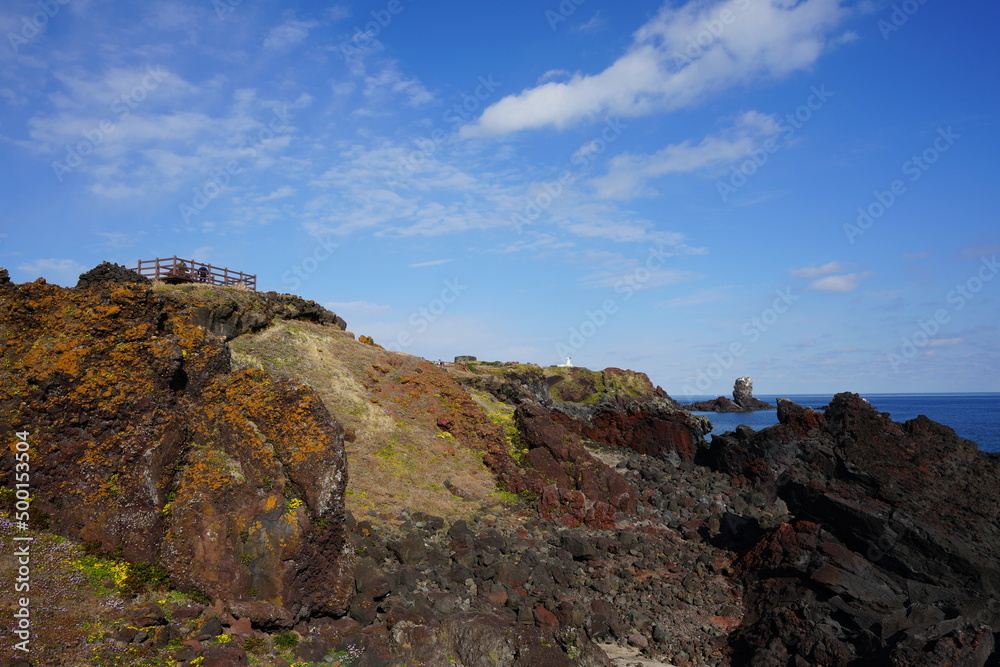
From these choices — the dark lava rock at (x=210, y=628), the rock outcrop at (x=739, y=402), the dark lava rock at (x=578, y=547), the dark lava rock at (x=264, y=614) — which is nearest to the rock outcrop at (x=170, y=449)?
the dark lava rock at (x=264, y=614)

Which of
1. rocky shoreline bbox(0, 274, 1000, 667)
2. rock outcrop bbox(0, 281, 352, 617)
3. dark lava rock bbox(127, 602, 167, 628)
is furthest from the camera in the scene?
rocky shoreline bbox(0, 274, 1000, 667)

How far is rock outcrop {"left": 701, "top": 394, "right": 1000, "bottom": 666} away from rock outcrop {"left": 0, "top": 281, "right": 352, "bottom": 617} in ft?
42.4

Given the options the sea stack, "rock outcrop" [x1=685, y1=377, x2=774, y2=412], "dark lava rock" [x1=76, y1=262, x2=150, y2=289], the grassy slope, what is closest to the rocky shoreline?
the grassy slope

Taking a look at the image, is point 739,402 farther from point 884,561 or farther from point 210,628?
point 210,628

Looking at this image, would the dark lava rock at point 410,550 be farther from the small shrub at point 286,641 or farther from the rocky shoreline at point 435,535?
the small shrub at point 286,641

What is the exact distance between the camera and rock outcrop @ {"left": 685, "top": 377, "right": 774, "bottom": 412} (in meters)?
185

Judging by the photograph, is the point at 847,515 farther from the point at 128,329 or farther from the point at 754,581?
the point at 128,329

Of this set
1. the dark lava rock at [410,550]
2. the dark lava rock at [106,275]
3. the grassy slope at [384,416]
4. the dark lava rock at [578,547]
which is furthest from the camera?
the dark lava rock at [106,275]

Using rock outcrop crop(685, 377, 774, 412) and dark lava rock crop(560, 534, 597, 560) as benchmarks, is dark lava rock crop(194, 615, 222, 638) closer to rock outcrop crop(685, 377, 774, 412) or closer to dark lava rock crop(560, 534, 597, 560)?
dark lava rock crop(560, 534, 597, 560)

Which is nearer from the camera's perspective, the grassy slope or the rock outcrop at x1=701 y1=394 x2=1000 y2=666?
the rock outcrop at x1=701 y1=394 x2=1000 y2=666

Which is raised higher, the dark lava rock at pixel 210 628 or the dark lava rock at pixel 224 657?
the dark lava rock at pixel 210 628

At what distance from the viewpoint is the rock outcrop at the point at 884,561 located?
1446 centimetres

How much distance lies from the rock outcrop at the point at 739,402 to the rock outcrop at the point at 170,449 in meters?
183

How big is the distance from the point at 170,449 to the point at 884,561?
69.9 ft
